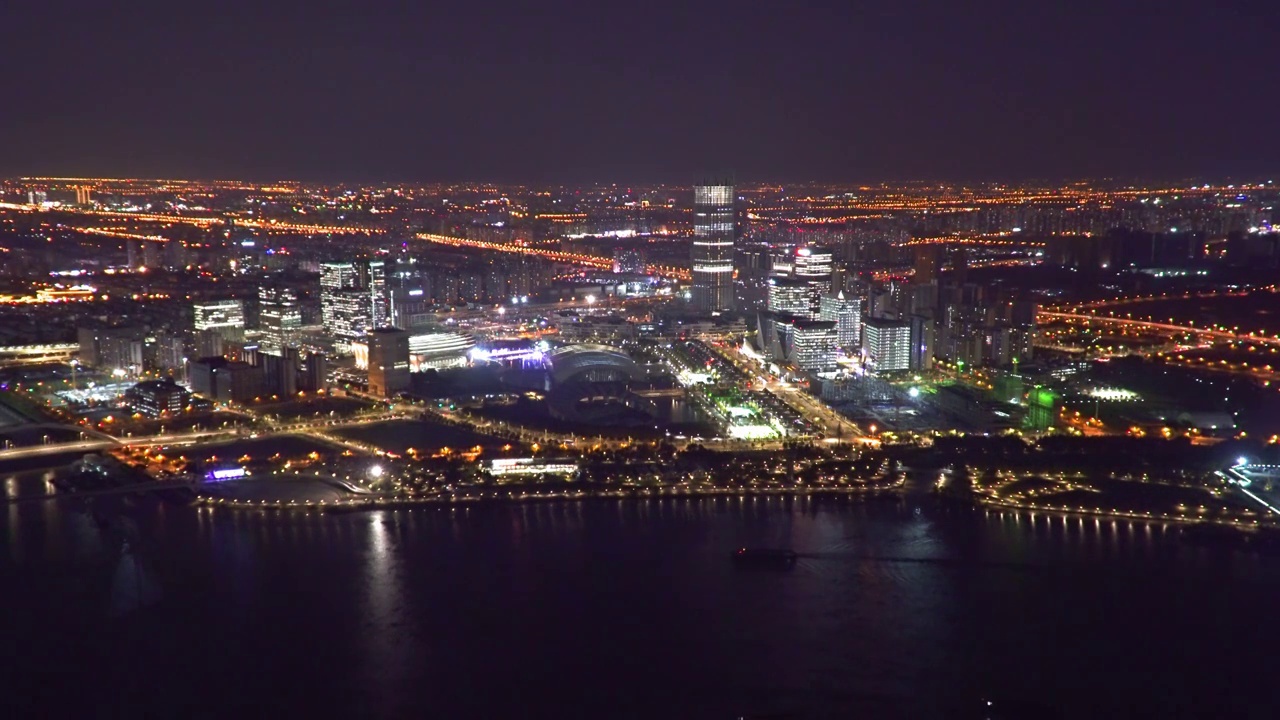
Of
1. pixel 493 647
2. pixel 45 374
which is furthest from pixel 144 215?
pixel 493 647

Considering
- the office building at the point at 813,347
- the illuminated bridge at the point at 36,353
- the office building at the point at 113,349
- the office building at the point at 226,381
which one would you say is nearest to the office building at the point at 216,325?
the office building at the point at 113,349

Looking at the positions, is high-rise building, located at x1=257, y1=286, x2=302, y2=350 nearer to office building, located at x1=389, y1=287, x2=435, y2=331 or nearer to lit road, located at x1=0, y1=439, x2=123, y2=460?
office building, located at x1=389, y1=287, x2=435, y2=331

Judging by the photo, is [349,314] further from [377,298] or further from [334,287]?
[334,287]

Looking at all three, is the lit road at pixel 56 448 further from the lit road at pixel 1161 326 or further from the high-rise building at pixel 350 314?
the lit road at pixel 1161 326

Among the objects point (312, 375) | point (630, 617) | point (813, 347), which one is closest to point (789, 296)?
point (813, 347)

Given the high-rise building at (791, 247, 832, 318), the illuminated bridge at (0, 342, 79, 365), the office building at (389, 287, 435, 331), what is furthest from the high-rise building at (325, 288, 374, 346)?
the high-rise building at (791, 247, 832, 318)
